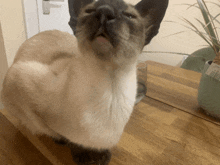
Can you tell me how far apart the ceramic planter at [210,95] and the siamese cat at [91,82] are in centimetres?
37

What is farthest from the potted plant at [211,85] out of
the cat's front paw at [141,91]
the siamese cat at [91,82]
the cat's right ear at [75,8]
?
the cat's right ear at [75,8]

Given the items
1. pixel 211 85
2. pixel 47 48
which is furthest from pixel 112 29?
pixel 211 85

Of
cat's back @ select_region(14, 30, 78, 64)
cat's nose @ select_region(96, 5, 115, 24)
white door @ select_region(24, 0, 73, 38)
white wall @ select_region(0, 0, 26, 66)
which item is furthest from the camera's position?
white door @ select_region(24, 0, 73, 38)

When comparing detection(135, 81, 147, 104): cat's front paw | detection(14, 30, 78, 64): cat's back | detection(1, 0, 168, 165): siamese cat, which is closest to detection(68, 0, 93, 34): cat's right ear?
detection(1, 0, 168, 165): siamese cat

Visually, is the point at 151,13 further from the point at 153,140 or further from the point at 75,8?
the point at 153,140

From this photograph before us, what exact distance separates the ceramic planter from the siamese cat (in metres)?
0.37

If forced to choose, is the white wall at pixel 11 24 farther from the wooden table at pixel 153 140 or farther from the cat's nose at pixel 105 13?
the cat's nose at pixel 105 13

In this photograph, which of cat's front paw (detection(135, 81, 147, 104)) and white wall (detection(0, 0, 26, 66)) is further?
cat's front paw (detection(135, 81, 147, 104))

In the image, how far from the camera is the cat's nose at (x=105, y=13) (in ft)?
1.16

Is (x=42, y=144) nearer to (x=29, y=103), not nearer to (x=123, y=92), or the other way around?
(x=29, y=103)

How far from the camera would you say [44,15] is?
923 mm

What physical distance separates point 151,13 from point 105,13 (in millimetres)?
175

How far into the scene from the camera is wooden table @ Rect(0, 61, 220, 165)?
0.53 m

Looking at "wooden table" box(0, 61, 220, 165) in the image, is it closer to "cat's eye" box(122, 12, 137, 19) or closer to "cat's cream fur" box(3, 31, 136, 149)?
"cat's cream fur" box(3, 31, 136, 149)
